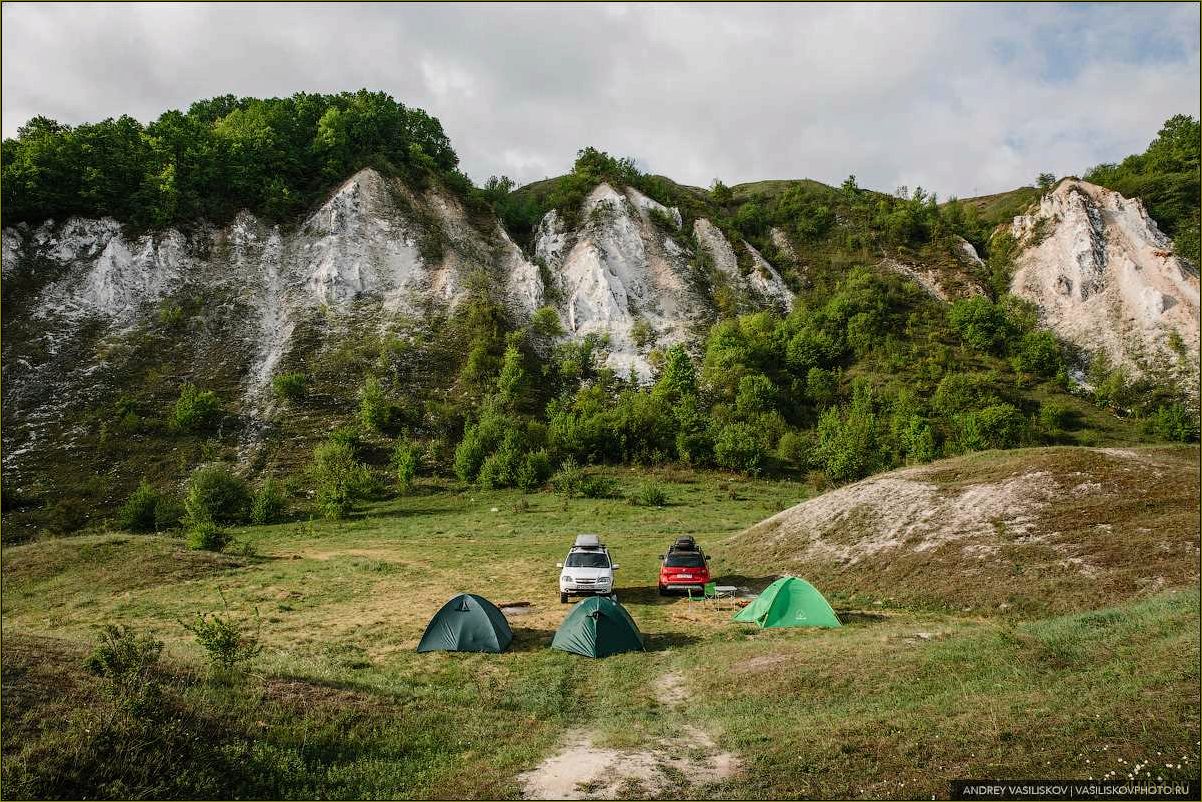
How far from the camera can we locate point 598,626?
576 inches

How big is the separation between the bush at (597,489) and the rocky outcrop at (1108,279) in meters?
46.5

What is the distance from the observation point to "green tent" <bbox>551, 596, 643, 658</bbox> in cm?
1448

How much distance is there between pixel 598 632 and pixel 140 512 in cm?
3193

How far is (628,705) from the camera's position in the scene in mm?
11359

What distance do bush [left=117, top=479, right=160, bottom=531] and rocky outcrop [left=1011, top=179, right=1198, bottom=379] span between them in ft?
240

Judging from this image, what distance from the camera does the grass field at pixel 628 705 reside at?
23.9 feet

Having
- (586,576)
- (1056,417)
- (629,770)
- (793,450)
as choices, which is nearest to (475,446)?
(793,450)

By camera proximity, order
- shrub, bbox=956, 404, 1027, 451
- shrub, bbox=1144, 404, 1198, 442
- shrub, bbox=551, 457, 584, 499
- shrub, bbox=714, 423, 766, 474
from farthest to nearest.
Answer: shrub, bbox=714, 423, 766, 474 < shrub, bbox=1144, 404, 1198, 442 < shrub, bbox=956, 404, 1027, 451 < shrub, bbox=551, 457, 584, 499

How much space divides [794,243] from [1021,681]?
231 ft

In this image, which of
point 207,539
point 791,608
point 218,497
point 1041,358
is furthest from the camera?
point 1041,358

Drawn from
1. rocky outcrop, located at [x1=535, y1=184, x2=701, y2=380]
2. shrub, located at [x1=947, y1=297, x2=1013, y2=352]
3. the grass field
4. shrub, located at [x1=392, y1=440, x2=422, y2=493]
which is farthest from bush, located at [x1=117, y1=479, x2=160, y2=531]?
shrub, located at [x1=947, y1=297, x2=1013, y2=352]

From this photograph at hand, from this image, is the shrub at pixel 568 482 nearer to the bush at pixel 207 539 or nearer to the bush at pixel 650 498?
the bush at pixel 650 498

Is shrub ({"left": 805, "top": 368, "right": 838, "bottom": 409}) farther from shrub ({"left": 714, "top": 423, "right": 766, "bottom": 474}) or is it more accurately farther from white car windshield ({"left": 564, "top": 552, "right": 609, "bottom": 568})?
white car windshield ({"left": 564, "top": 552, "right": 609, "bottom": 568})

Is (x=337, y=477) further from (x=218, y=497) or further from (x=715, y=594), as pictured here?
(x=715, y=594)
